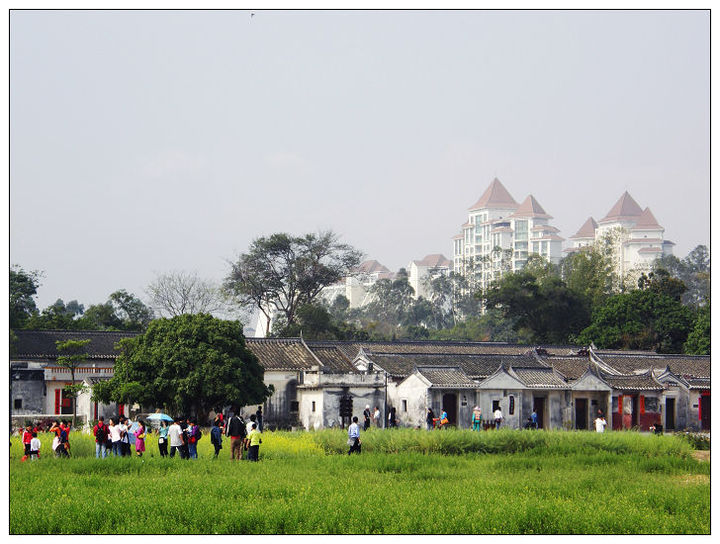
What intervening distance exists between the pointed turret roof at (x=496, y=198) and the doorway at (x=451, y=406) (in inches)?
4676

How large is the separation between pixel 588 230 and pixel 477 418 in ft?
412

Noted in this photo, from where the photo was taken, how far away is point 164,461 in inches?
867

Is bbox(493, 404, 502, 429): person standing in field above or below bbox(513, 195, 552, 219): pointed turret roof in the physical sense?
below

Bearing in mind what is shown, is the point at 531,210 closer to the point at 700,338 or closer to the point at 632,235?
the point at 632,235

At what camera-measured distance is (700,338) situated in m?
55.9

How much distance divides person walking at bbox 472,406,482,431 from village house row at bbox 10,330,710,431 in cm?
103

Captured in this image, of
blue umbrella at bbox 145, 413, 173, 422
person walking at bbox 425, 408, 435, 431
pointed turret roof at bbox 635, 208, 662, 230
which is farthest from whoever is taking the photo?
pointed turret roof at bbox 635, 208, 662, 230

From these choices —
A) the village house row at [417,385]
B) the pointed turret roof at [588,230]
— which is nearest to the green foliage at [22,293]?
the village house row at [417,385]

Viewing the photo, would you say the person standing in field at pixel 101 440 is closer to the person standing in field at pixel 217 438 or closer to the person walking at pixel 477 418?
the person standing in field at pixel 217 438

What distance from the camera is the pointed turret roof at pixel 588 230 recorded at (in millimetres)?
158625

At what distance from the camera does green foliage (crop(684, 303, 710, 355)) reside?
54.9m

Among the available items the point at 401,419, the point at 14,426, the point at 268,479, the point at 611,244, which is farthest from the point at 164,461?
the point at 611,244

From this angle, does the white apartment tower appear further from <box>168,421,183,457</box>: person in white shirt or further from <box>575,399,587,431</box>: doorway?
<box>168,421,183,457</box>: person in white shirt

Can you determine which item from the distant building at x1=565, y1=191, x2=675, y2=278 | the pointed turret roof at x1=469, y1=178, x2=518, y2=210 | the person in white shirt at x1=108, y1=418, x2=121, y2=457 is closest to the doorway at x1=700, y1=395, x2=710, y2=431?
the person in white shirt at x1=108, y1=418, x2=121, y2=457
